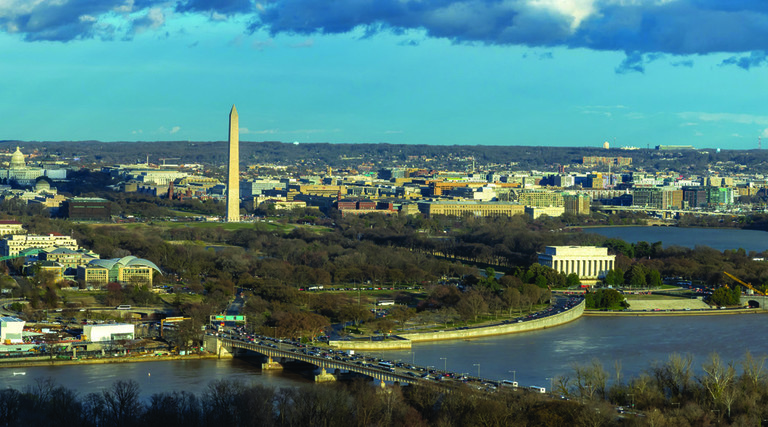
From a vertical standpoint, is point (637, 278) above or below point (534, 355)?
above

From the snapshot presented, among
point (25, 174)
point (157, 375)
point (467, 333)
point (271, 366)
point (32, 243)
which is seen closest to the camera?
point (157, 375)

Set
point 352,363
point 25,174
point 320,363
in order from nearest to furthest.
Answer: point 352,363 < point 320,363 < point 25,174

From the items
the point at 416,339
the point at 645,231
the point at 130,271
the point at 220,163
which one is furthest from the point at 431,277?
the point at 220,163

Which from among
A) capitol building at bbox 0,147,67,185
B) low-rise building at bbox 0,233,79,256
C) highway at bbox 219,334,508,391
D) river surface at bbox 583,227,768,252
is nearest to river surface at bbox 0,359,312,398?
highway at bbox 219,334,508,391

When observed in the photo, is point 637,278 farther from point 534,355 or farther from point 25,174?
point 25,174

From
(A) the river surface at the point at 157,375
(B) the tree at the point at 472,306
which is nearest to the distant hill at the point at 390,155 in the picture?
(B) the tree at the point at 472,306

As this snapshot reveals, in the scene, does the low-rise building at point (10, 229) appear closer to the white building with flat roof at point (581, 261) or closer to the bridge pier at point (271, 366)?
the white building with flat roof at point (581, 261)

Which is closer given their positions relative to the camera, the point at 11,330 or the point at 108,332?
the point at 11,330

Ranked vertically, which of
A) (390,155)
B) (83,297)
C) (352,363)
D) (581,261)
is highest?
(390,155)

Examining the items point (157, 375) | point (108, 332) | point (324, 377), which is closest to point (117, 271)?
point (108, 332)
